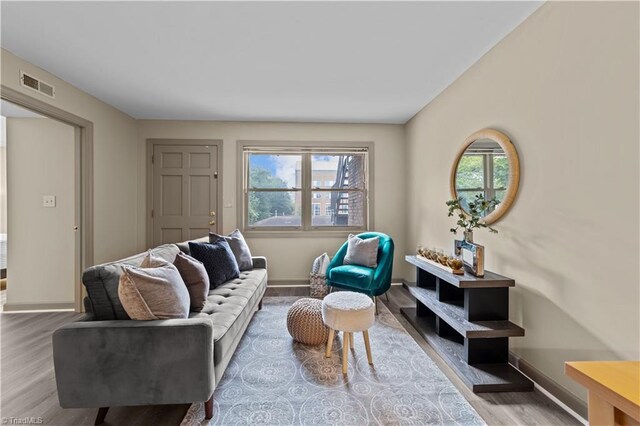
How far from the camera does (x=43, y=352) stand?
231cm

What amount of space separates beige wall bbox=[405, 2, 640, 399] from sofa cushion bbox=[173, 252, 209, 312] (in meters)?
2.32

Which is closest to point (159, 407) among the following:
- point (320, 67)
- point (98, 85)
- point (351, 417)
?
point (351, 417)

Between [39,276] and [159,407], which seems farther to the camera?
[39,276]

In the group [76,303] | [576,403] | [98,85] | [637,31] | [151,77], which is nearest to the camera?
[637,31]

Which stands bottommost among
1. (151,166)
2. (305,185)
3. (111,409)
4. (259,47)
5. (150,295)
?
(111,409)

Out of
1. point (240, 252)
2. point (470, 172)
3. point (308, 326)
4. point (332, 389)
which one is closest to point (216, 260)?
point (240, 252)

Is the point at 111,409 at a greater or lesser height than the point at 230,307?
lesser

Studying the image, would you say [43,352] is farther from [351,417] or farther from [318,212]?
[318,212]

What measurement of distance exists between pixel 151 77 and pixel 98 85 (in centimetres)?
Result: 71

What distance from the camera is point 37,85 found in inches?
99.7

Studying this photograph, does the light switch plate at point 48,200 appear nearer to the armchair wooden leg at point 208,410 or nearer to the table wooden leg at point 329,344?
the armchair wooden leg at point 208,410

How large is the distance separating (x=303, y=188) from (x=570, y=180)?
316cm

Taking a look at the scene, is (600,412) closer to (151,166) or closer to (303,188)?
(303,188)

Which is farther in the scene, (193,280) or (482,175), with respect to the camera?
(482,175)
